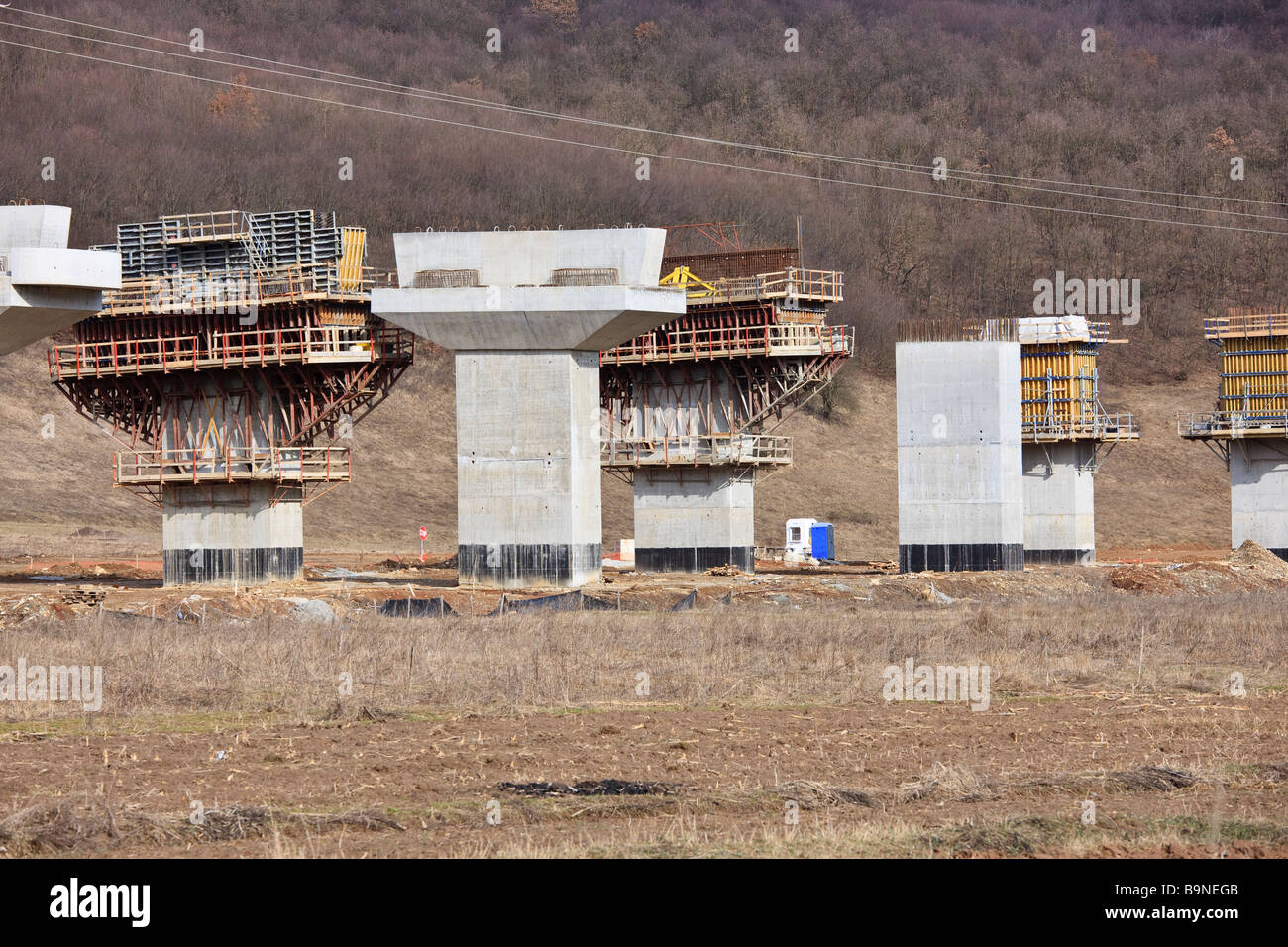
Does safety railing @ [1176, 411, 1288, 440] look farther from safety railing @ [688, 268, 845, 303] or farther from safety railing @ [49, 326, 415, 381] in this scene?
safety railing @ [49, 326, 415, 381]

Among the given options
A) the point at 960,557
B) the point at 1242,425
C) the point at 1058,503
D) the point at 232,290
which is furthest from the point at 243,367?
the point at 1242,425

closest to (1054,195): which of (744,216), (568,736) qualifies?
(744,216)

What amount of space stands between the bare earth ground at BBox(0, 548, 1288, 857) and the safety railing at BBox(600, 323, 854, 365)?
19.9 m

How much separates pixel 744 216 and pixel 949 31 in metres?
59.5

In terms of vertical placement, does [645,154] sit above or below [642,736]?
above

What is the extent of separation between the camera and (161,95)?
111 m

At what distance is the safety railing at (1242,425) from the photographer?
62406 millimetres

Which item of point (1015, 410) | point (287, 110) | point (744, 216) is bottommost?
point (1015, 410)

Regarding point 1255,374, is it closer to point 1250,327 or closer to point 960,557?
point 1250,327

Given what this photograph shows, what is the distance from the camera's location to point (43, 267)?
37.1m

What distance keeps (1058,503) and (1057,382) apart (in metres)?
4.34

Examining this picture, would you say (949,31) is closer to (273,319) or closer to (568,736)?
(273,319)

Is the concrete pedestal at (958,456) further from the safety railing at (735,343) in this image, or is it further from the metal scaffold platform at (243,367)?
the metal scaffold platform at (243,367)

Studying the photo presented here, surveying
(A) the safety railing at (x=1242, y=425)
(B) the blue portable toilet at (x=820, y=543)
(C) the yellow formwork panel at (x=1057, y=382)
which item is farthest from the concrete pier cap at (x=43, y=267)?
(A) the safety railing at (x=1242, y=425)
